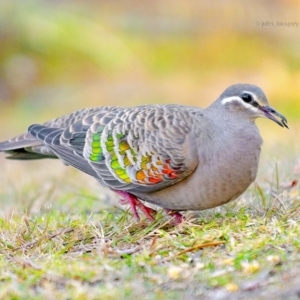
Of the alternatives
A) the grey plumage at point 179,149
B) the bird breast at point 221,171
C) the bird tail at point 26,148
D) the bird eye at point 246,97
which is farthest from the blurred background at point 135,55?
the bird breast at point 221,171

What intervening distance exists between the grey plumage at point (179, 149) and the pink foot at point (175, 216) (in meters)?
0.10

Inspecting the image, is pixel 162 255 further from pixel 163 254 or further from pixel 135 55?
pixel 135 55

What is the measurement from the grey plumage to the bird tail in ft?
1.36

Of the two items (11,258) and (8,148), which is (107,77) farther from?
(11,258)

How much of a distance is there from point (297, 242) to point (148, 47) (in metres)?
12.2

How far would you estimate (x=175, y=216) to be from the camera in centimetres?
505

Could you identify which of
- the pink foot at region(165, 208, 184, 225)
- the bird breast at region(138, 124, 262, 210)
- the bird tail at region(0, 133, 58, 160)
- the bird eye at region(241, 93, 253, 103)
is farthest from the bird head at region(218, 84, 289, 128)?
the bird tail at region(0, 133, 58, 160)

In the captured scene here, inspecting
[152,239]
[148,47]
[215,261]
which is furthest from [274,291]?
[148,47]

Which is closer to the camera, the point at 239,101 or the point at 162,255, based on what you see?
the point at 162,255

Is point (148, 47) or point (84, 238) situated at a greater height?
point (148, 47)

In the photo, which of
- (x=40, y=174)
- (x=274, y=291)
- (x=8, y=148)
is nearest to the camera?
(x=274, y=291)

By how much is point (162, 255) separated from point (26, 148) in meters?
2.25

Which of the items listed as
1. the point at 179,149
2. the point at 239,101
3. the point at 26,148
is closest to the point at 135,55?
the point at 26,148

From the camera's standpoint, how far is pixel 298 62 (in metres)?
14.2
